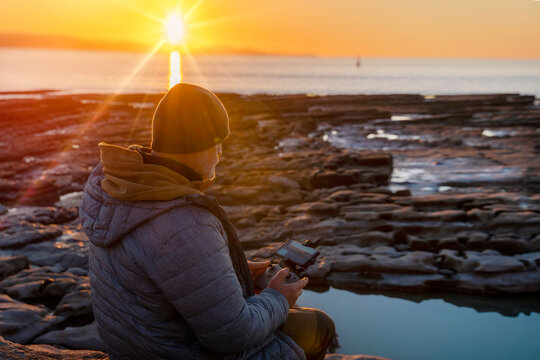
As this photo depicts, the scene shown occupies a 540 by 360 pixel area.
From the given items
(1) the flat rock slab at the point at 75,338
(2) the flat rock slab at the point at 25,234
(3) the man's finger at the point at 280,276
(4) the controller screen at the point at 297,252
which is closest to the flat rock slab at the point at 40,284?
(1) the flat rock slab at the point at 75,338

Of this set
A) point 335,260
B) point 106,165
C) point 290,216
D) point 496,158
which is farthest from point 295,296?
point 496,158

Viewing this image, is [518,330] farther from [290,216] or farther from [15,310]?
[15,310]

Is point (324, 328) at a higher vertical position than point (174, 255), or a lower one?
lower

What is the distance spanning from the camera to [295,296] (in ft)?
8.14

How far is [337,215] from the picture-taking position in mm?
8836

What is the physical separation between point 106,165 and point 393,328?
433cm

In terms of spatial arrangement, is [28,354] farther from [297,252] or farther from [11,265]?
[11,265]

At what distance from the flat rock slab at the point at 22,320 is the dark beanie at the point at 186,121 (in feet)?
11.6

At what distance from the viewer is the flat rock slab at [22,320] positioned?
446 cm

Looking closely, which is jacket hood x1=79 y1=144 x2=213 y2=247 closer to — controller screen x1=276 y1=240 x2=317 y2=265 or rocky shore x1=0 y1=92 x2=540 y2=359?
controller screen x1=276 y1=240 x2=317 y2=265

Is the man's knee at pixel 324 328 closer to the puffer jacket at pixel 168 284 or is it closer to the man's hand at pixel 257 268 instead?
the man's hand at pixel 257 268

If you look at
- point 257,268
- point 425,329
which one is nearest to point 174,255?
point 257,268

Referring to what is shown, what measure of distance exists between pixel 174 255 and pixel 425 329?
4289mm

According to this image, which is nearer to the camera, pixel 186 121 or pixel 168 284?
pixel 168 284
